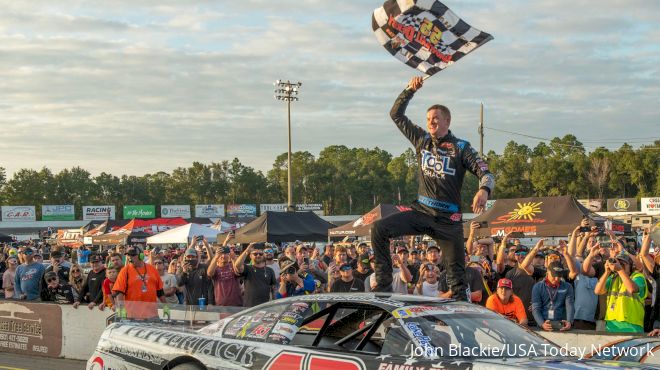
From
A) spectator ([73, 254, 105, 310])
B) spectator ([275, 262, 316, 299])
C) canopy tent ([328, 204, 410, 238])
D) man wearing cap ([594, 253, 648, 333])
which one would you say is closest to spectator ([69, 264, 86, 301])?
spectator ([73, 254, 105, 310])

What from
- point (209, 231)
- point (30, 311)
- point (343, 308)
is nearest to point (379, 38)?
point (343, 308)

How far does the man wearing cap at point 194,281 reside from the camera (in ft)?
44.0

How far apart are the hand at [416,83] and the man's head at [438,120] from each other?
9.7 inches

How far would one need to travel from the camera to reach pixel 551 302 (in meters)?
10.4

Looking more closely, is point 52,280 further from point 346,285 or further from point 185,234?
point 185,234

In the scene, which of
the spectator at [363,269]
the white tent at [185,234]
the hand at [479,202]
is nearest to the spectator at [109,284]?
the spectator at [363,269]

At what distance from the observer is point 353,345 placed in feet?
20.3

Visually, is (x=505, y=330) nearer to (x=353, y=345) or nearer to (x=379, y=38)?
(x=353, y=345)

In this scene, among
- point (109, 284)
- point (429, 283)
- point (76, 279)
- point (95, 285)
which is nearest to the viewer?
point (429, 283)

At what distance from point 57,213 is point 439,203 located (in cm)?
10203

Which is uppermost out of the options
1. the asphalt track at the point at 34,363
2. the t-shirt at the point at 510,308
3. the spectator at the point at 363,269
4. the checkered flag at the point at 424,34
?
the checkered flag at the point at 424,34

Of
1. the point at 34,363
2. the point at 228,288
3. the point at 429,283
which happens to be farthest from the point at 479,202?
the point at 34,363

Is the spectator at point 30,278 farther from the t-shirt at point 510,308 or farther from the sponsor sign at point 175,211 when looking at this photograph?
the sponsor sign at point 175,211

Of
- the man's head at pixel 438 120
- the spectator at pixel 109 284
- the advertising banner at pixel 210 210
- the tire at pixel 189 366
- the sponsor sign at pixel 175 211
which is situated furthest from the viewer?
the sponsor sign at pixel 175 211
